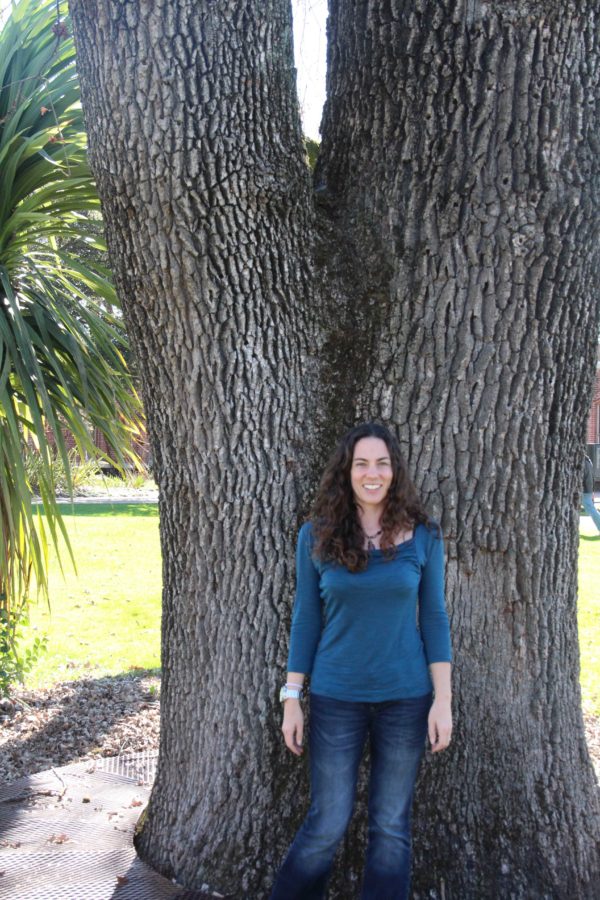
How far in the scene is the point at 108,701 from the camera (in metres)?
5.73

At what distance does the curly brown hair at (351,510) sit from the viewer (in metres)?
2.66

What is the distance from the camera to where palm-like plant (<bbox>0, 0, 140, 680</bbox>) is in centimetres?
473

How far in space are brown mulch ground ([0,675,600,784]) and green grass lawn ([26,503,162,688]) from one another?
40cm

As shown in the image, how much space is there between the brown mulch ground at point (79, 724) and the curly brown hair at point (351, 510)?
2.61 m

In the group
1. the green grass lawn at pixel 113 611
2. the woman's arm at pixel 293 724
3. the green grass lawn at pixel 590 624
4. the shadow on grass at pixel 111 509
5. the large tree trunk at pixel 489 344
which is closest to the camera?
the woman's arm at pixel 293 724

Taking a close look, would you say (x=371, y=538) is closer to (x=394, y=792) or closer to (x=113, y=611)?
(x=394, y=792)

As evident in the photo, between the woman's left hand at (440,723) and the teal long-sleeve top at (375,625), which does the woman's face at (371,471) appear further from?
the woman's left hand at (440,723)

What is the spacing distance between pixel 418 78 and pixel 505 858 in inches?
109

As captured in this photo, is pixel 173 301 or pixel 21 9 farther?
pixel 21 9

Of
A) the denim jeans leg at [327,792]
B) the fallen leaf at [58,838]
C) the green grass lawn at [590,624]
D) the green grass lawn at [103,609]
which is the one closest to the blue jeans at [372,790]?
the denim jeans leg at [327,792]

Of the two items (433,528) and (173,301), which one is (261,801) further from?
(173,301)

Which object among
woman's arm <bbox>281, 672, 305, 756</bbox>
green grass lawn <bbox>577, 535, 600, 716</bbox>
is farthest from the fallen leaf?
green grass lawn <bbox>577, 535, 600, 716</bbox>

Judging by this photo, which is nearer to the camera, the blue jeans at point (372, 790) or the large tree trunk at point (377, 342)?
the blue jeans at point (372, 790)

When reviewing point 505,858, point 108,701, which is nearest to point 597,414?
point 108,701
